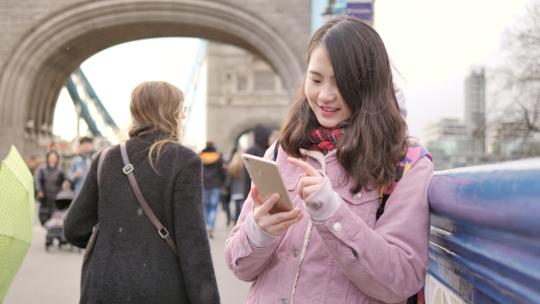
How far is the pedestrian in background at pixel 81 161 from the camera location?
346 inches

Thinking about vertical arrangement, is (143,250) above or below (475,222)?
below

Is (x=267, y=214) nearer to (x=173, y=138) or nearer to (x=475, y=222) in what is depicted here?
(x=475, y=222)

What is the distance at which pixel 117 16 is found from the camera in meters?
17.5

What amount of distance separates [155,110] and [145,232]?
47cm

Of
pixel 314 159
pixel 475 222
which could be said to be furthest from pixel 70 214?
pixel 475 222

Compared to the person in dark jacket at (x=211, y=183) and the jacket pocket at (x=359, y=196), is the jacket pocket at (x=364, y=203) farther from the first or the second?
the person in dark jacket at (x=211, y=183)

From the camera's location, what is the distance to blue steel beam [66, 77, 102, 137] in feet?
143

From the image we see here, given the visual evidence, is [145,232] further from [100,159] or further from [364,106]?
[364,106]

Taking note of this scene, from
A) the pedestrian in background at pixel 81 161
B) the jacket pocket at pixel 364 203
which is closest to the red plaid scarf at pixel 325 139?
the jacket pocket at pixel 364 203

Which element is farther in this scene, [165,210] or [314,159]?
[165,210]

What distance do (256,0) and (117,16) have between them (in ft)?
10.4

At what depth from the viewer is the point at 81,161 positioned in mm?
8977

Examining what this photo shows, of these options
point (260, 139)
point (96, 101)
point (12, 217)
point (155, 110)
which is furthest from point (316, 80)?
point (96, 101)

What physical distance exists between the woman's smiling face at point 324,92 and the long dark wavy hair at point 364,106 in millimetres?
15
